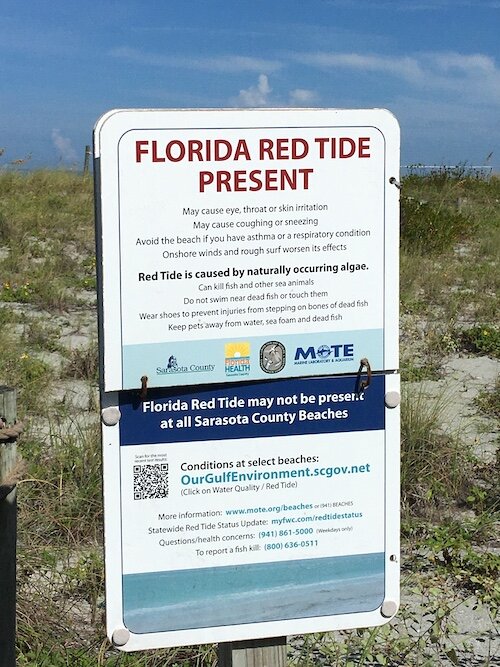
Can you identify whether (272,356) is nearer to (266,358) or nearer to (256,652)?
(266,358)

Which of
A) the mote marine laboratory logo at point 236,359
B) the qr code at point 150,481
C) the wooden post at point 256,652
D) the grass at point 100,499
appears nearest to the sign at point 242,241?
the mote marine laboratory logo at point 236,359

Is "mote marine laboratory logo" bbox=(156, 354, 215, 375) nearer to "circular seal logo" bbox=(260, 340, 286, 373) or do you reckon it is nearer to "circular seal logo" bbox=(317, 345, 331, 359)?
"circular seal logo" bbox=(260, 340, 286, 373)

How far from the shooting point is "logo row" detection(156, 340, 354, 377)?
6.49ft

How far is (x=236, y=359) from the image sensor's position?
2.01 meters

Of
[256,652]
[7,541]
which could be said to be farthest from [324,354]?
[7,541]

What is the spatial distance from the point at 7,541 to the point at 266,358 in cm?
88

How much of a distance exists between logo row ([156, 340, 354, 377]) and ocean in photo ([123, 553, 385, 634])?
0.47 m

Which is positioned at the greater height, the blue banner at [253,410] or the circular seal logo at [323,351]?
the circular seal logo at [323,351]

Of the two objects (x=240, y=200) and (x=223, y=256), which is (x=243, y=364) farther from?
(x=240, y=200)

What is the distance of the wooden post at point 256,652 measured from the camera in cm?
213

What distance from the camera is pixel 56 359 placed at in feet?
21.2

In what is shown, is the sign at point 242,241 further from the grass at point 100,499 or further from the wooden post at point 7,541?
the grass at point 100,499

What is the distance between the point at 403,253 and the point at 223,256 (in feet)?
32.2

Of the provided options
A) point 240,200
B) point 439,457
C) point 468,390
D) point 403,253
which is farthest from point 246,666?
point 403,253
